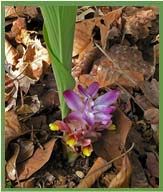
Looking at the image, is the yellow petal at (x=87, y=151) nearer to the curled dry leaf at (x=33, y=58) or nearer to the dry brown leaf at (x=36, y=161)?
the dry brown leaf at (x=36, y=161)

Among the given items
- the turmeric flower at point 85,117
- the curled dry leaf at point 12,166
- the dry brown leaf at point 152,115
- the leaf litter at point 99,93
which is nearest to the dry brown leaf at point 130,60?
the leaf litter at point 99,93

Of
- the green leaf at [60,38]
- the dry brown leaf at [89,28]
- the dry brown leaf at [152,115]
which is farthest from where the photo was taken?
the dry brown leaf at [89,28]

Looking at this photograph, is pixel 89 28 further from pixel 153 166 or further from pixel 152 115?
pixel 153 166

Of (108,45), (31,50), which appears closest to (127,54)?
(108,45)

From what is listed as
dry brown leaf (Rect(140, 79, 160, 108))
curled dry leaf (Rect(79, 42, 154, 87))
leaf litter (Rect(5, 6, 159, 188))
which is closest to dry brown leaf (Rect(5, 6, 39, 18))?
leaf litter (Rect(5, 6, 159, 188))

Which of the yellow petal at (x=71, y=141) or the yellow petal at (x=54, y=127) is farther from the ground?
the yellow petal at (x=54, y=127)

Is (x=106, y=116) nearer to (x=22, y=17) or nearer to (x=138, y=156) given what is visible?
(x=138, y=156)

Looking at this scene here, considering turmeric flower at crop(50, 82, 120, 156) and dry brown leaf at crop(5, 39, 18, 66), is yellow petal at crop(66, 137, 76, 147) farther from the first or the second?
dry brown leaf at crop(5, 39, 18, 66)
